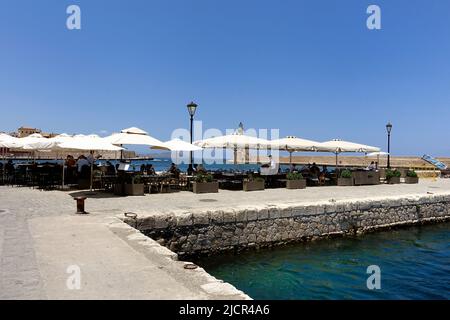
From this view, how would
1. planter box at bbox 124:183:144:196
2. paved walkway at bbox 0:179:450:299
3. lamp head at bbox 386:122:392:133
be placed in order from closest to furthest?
paved walkway at bbox 0:179:450:299, planter box at bbox 124:183:144:196, lamp head at bbox 386:122:392:133

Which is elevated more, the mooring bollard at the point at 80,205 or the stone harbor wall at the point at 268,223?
the mooring bollard at the point at 80,205

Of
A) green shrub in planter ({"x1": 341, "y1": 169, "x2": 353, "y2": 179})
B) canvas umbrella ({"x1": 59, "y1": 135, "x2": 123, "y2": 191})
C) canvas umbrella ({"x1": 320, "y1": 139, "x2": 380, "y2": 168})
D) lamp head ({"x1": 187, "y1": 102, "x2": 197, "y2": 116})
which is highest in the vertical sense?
lamp head ({"x1": 187, "y1": 102, "x2": 197, "y2": 116})

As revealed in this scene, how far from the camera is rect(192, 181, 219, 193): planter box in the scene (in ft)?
45.0

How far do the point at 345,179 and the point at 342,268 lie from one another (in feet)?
34.7

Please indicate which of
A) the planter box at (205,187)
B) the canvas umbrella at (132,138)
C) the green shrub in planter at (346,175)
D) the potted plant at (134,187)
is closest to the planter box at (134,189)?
the potted plant at (134,187)

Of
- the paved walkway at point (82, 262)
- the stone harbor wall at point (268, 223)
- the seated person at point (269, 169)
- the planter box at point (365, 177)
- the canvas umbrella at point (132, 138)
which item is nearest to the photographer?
the paved walkway at point (82, 262)

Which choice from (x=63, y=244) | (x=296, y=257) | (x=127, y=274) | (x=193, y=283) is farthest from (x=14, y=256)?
(x=296, y=257)

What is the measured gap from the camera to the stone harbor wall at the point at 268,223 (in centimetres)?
861

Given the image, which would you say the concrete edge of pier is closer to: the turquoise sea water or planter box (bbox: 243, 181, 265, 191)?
the turquoise sea water

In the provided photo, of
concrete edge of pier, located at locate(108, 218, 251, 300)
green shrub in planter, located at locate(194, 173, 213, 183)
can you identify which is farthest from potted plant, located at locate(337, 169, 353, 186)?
concrete edge of pier, located at locate(108, 218, 251, 300)

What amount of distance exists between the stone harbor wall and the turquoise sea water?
0.33 meters

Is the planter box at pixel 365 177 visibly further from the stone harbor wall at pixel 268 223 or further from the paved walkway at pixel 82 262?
the paved walkway at pixel 82 262

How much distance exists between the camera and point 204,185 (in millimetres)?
13805

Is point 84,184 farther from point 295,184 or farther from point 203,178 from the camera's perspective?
point 295,184
